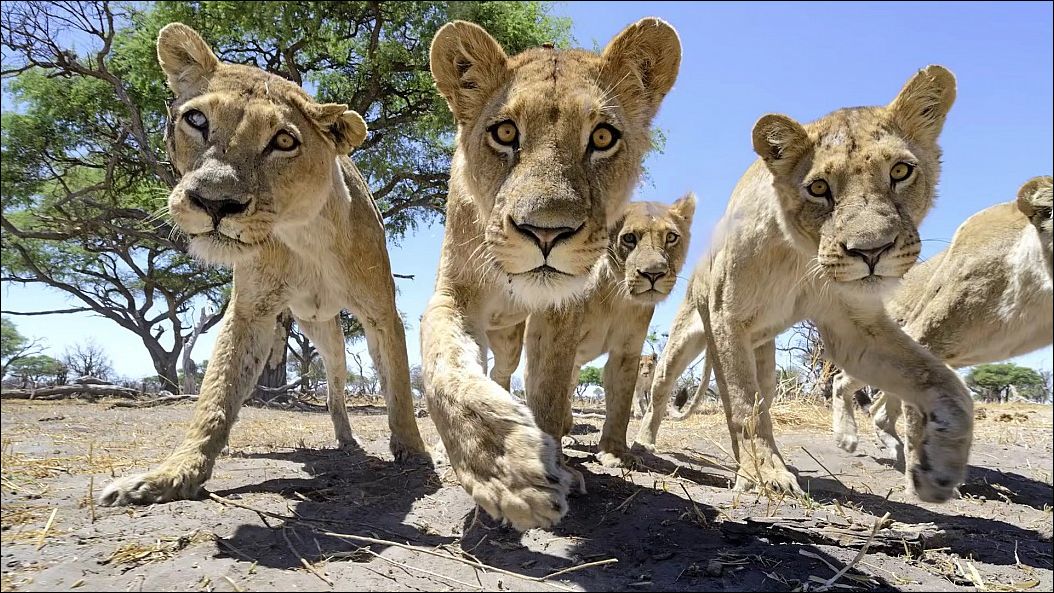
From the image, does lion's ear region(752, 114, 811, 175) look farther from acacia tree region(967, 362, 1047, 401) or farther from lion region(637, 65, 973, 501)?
acacia tree region(967, 362, 1047, 401)

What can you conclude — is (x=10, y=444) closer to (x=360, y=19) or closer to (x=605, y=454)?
(x=605, y=454)

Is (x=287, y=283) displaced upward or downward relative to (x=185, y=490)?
upward

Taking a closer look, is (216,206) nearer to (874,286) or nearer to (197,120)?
(197,120)

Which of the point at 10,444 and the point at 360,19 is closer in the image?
the point at 10,444

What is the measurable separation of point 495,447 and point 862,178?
2.19 m

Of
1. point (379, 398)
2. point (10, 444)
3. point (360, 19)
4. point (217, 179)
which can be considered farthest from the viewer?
point (379, 398)

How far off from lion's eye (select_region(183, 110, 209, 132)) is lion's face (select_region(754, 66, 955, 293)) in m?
2.82

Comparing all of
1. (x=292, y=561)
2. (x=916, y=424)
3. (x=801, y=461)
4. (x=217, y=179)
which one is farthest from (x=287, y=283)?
(x=801, y=461)

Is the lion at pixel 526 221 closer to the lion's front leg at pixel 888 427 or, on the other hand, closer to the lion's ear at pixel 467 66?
the lion's ear at pixel 467 66

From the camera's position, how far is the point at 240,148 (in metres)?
3.32

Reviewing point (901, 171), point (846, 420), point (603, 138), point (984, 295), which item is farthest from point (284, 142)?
point (846, 420)

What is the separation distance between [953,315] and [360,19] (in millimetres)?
11616

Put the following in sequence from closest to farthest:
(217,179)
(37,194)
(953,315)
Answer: (217,179) → (953,315) → (37,194)

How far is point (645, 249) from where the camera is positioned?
492 cm
